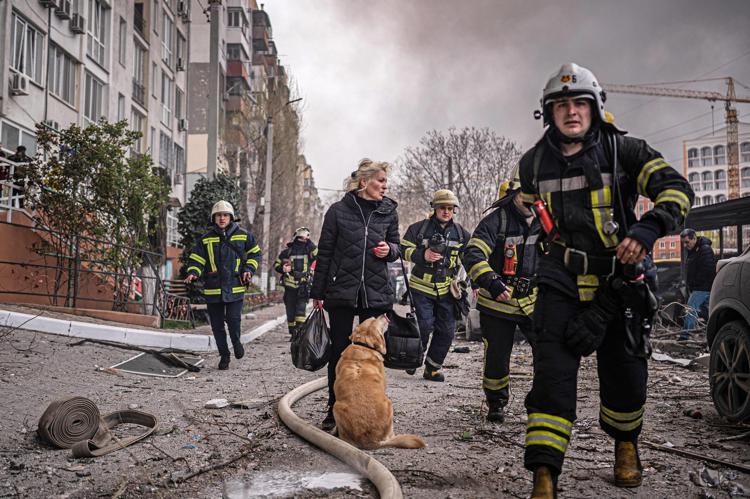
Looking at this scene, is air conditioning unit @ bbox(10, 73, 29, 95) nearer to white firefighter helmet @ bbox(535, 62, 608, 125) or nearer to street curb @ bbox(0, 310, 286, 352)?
street curb @ bbox(0, 310, 286, 352)

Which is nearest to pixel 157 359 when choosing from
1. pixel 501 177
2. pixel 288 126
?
pixel 288 126

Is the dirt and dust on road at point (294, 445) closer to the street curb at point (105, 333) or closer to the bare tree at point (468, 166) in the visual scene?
the street curb at point (105, 333)

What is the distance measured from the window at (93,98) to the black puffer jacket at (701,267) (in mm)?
19458

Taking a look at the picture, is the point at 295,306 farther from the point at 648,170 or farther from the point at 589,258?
the point at 648,170

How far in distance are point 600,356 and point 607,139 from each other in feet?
3.86

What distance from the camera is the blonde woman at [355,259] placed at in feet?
17.8

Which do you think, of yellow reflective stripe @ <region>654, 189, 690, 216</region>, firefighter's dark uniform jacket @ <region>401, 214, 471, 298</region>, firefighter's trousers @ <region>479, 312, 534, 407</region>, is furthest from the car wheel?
firefighter's dark uniform jacket @ <region>401, 214, 471, 298</region>

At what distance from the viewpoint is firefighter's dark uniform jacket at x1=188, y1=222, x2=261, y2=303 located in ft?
29.6

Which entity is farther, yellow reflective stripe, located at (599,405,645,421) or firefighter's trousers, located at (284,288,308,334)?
firefighter's trousers, located at (284,288,308,334)

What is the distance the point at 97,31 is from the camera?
2392cm

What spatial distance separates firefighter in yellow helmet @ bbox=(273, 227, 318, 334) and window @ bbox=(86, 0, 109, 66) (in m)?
14.0

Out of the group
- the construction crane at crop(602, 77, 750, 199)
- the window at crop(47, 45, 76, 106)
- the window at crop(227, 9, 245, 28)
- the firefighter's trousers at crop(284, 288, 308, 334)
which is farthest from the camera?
the construction crane at crop(602, 77, 750, 199)

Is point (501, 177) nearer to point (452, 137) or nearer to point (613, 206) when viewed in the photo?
point (452, 137)

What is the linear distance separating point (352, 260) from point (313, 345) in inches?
30.3
